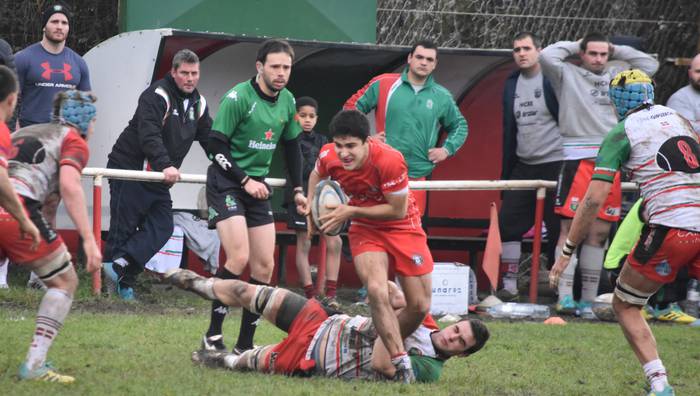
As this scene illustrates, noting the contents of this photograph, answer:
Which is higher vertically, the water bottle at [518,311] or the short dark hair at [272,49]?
the short dark hair at [272,49]

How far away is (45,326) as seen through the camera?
675 cm

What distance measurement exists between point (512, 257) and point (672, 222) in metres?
4.55

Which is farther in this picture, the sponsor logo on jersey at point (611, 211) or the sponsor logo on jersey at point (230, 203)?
the sponsor logo on jersey at point (611, 211)

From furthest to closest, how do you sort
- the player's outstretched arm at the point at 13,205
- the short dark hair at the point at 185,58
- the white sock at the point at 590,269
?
the white sock at the point at 590,269, the short dark hair at the point at 185,58, the player's outstretched arm at the point at 13,205

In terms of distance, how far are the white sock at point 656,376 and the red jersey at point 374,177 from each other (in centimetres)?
173

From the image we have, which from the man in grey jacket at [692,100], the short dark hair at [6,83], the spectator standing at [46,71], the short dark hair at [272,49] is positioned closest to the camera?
the short dark hair at [6,83]

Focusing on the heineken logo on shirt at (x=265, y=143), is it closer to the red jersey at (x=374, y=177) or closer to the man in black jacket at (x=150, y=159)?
the red jersey at (x=374, y=177)

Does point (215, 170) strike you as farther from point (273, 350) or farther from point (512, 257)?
point (512, 257)

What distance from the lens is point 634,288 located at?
7.19 m

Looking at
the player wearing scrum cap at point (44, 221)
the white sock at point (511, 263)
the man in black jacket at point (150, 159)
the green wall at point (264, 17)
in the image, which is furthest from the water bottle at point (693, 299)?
the player wearing scrum cap at point (44, 221)

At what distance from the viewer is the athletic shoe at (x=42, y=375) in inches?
265

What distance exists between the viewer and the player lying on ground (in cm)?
743

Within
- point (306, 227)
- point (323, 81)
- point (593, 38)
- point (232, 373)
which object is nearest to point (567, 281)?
point (593, 38)

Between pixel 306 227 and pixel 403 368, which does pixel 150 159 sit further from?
pixel 403 368
